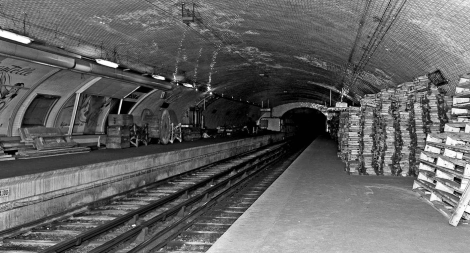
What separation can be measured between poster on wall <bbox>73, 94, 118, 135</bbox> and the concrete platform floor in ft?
36.7

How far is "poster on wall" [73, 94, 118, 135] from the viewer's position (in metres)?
18.9

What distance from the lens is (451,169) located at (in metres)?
8.23

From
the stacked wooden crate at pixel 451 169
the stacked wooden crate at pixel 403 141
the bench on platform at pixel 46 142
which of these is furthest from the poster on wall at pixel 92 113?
the stacked wooden crate at pixel 451 169

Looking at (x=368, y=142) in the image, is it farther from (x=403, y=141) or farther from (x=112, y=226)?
(x=112, y=226)

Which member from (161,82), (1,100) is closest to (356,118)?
(161,82)

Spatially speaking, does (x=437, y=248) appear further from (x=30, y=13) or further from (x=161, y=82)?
(x=161, y=82)

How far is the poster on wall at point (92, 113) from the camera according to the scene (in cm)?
1891

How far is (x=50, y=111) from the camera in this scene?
16891 millimetres

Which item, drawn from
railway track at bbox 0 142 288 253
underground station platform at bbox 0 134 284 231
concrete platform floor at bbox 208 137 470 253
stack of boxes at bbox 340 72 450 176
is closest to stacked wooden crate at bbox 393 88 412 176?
stack of boxes at bbox 340 72 450 176

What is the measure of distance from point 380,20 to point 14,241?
28.4 feet

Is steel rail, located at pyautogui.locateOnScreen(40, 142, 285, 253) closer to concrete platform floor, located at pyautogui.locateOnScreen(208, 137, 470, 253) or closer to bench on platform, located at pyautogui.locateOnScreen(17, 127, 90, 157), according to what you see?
concrete platform floor, located at pyautogui.locateOnScreen(208, 137, 470, 253)

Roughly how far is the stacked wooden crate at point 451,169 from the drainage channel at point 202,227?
394 centimetres

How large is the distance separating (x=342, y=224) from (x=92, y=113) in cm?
1552

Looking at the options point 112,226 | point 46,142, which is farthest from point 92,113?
point 112,226
